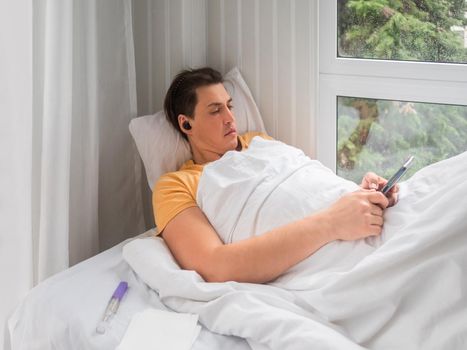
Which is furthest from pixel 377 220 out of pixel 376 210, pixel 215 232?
pixel 215 232

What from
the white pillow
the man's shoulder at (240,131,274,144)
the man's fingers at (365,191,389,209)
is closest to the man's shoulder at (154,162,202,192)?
the white pillow

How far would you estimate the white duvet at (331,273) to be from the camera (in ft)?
4.25

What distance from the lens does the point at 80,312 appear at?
1.53 meters

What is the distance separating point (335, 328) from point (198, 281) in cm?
36

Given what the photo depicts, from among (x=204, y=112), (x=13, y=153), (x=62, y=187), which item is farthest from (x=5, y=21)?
(x=204, y=112)

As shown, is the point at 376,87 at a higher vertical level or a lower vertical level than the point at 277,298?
higher

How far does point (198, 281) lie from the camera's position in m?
1.59

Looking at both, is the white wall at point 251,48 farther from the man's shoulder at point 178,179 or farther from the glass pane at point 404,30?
the man's shoulder at point 178,179

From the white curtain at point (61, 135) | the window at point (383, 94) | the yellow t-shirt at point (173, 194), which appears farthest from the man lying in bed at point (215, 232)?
the window at point (383, 94)

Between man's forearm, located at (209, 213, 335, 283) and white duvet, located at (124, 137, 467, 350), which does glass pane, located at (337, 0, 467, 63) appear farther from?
man's forearm, located at (209, 213, 335, 283)

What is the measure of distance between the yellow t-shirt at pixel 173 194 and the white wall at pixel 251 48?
15.6 inches

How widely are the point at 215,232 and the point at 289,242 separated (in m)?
0.23

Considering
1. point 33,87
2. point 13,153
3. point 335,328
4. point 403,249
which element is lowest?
point 335,328

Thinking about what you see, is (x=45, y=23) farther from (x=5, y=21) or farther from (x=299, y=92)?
(x=299, y=92)
